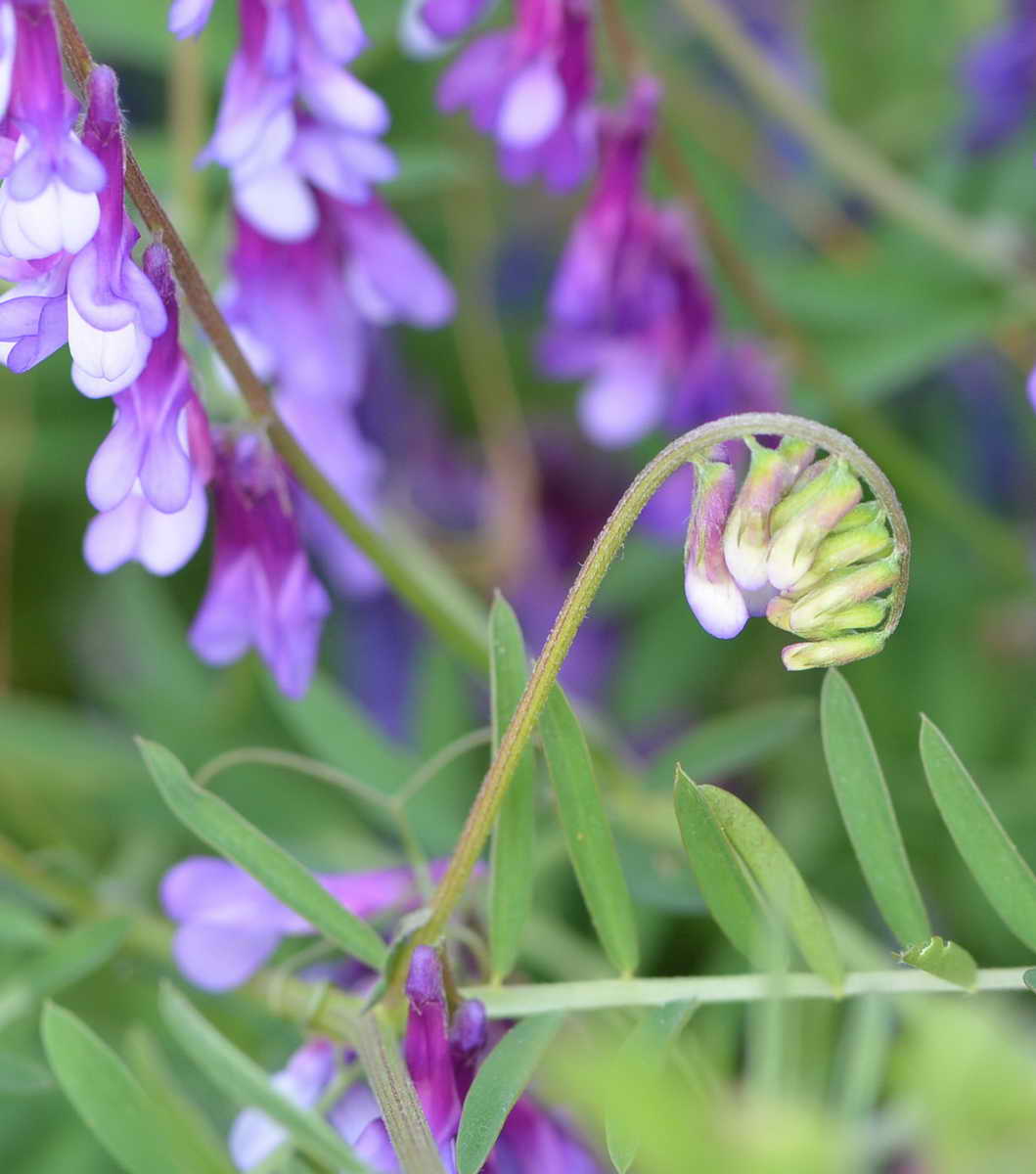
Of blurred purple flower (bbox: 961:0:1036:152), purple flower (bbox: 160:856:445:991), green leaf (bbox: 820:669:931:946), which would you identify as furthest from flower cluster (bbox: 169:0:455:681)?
blurred purple flower (bbox: 961:0:1036:152)

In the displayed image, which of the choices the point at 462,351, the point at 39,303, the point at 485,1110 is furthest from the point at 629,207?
the point at 485,1110

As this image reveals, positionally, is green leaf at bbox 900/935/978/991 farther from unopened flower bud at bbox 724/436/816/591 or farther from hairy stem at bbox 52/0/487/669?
hairy stem at bbox 52/0/487/669

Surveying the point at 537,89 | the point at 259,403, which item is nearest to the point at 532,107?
the point at 537,89

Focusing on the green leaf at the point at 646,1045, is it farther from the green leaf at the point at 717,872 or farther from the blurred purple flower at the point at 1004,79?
the blurred purple flower at the point at 1004,79

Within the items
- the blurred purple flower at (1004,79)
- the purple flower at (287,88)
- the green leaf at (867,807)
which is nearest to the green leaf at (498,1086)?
the green leaf at (867,807)

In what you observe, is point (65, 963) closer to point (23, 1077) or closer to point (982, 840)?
point (23, 1077)
